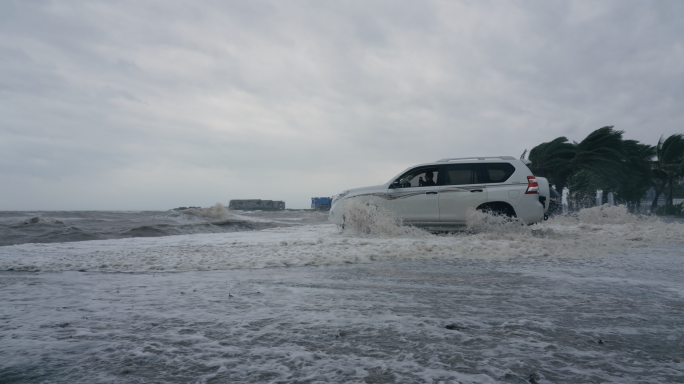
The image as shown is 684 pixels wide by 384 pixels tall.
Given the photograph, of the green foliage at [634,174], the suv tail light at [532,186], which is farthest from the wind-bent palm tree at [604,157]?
the suv tail light at [532,186]

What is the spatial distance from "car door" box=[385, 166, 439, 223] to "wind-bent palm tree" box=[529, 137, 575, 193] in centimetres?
1784

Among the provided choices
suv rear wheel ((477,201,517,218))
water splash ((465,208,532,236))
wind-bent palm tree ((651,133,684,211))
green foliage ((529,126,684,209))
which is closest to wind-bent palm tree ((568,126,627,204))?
green foliage ((529,126,684,209))

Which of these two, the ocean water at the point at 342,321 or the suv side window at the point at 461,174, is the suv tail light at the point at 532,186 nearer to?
the suv side window at the point at 461,174

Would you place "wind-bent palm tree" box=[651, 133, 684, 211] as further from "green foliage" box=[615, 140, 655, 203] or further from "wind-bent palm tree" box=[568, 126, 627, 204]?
"wind-bent palm tree" box=[568, 126, 627, 204]

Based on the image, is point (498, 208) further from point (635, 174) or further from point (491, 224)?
point (635, 174)

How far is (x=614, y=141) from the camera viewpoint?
73.6 feet

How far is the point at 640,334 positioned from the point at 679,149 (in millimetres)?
33961

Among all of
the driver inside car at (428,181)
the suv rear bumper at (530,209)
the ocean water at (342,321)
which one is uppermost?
the driver inside car at (428,181)

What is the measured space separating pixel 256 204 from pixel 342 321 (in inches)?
1907

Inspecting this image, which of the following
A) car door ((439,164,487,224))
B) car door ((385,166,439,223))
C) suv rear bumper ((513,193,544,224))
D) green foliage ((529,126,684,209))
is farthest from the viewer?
green foliage ((529,126,684,209))

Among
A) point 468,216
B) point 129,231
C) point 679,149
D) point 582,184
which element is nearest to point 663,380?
point 468,216

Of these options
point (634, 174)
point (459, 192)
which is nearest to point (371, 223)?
point (459, 192)

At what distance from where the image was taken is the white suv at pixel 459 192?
8.51 metres

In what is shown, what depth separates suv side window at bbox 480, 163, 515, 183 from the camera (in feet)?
28.8
